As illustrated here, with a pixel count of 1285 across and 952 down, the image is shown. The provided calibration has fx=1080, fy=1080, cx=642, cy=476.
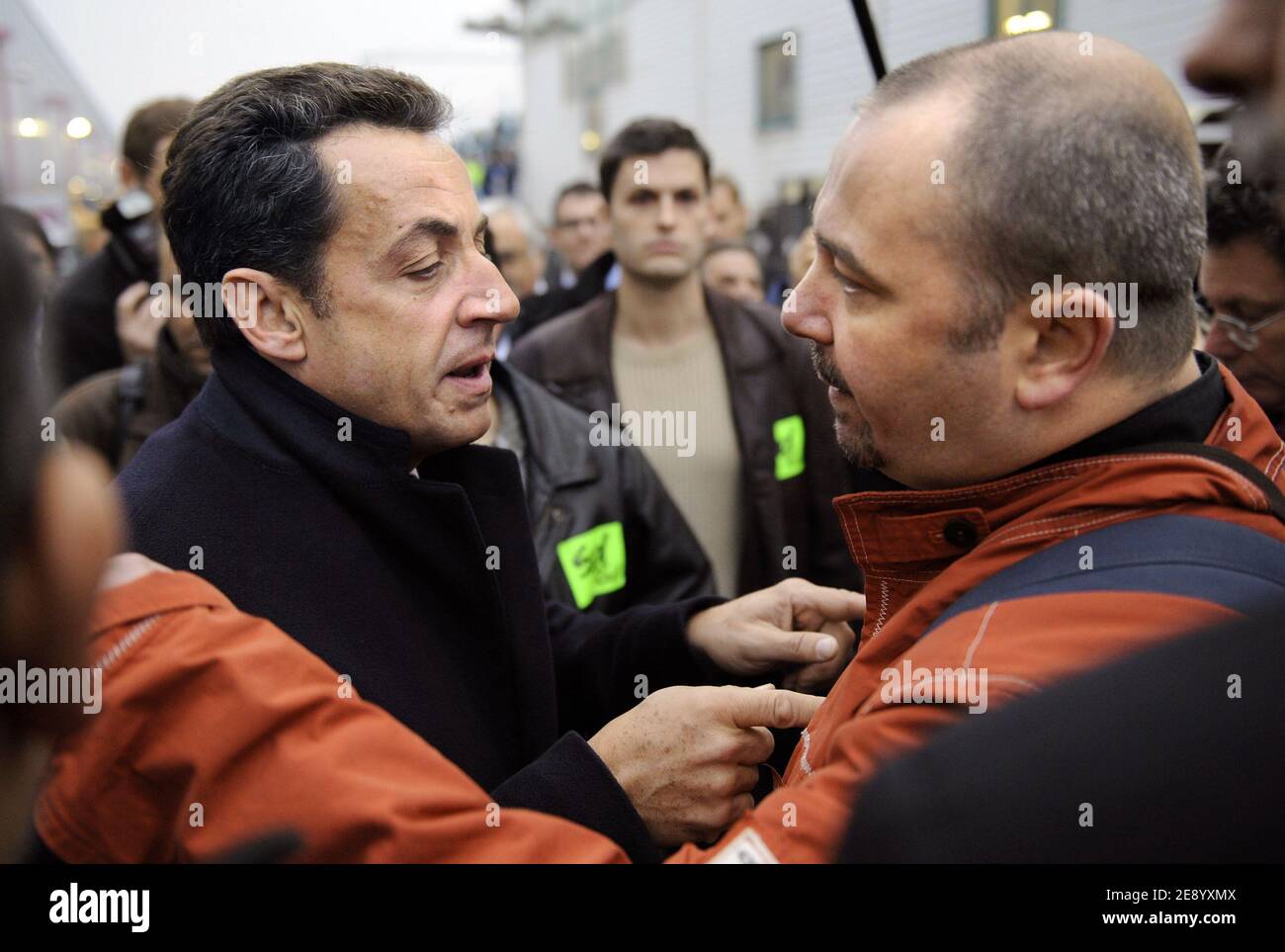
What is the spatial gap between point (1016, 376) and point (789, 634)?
2.26ft

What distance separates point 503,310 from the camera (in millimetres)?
1964

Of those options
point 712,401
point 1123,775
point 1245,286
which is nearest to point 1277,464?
point 1123,775

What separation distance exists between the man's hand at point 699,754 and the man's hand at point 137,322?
8.36ft

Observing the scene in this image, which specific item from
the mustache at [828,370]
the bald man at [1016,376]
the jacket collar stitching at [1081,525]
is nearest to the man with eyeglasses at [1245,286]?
the bald man at [1016,376]

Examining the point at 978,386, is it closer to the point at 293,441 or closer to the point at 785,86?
the point at 293,441

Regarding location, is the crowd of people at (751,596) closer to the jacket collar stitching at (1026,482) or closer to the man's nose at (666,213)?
the jacket collar stitching at (1026,482)

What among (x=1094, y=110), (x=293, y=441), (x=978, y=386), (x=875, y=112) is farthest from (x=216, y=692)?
(x=1094, y=110)

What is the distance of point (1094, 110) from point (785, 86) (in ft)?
47.3

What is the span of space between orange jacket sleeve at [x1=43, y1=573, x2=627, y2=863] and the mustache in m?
0.75

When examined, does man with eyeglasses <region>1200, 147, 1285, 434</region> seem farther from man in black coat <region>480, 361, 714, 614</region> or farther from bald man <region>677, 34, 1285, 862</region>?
man in black coat <region>480, 361, 714, 614</region>

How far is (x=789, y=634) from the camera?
1.87 metres

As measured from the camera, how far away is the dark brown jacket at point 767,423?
3670 millimetres

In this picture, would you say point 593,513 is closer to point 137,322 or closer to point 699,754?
point 699,754

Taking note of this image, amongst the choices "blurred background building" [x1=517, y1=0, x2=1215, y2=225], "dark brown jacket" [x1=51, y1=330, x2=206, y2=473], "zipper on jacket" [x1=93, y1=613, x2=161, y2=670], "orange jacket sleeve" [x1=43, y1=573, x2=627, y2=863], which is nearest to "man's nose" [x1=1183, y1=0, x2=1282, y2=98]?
"orange jacket sleeve" [x1=43, y1=573, x2=627, y2=863]
